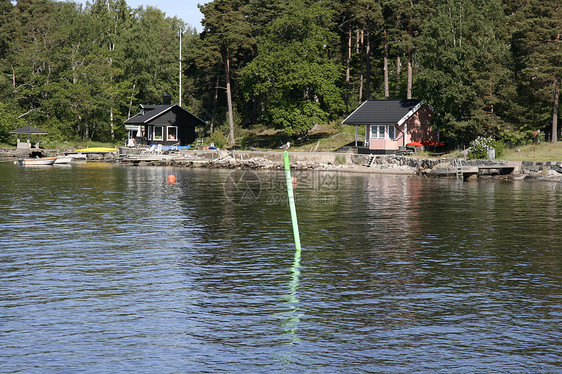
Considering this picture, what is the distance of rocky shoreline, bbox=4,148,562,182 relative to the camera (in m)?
56.1

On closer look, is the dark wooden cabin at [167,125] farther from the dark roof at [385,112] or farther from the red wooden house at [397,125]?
the red wooden house at [397,125]

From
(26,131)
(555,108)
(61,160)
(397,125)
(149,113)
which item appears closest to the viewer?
(555,108)

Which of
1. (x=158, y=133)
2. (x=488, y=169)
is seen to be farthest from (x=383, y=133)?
(x=158, y=133)

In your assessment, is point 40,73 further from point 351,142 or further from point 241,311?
point 241,311

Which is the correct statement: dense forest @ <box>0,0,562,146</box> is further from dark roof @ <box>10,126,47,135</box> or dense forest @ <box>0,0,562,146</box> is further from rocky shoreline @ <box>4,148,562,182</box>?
dark roof @ <box>10,126,47,135</box>

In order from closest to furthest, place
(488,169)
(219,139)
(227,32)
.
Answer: (488,169), (227,32), (219,139)

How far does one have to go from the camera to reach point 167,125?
91.1 metres

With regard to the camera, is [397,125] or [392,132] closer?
[397,125]

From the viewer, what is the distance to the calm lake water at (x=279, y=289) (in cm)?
1250

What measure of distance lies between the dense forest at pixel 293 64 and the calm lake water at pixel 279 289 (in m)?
28.8

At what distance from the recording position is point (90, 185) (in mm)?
50094

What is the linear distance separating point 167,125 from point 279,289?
76350 millimetres

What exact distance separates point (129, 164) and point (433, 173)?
41.4 metres

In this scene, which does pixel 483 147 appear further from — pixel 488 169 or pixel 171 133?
pixel 171 133
